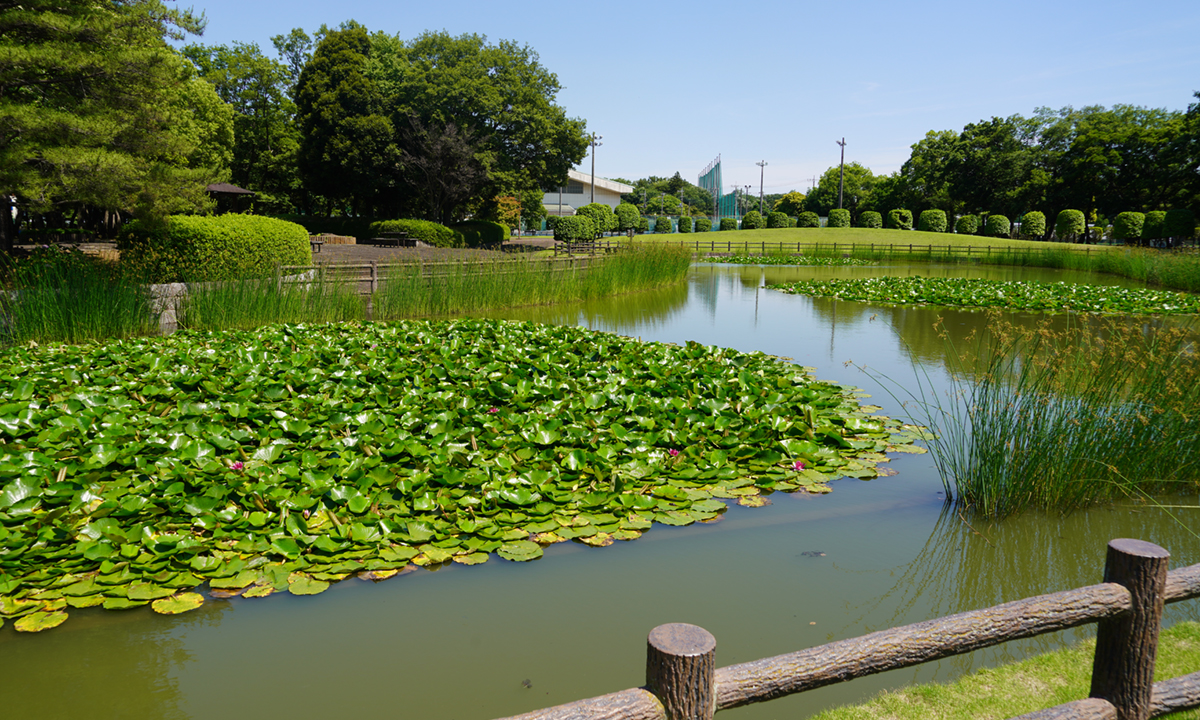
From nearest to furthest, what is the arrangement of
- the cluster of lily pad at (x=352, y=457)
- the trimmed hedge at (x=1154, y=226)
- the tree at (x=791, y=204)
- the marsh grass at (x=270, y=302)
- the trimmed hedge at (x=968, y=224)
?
the cluster of lily pad at (x=352, y=457)
the marsh grass at (x=270, y=302)
the trimmed hedge at (x=1154, y=226)
the trimmed hedge at (x=968, y=224)
the tree at (x=791, y=204)

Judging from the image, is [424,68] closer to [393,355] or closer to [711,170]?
[393,355]

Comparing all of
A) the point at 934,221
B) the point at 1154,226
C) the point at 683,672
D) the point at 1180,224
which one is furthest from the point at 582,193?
the point at 683,672

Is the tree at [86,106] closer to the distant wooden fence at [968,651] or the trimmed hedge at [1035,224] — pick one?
the distant wooden fence at [968,651]

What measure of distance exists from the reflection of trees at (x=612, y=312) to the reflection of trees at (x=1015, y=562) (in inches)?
292

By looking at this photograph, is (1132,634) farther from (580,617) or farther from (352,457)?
(352,457)

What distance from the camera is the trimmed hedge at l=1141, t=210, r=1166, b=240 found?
3351cm

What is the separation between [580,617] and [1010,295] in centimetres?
1460

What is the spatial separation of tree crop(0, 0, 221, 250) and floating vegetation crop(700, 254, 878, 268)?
2421 centimetres

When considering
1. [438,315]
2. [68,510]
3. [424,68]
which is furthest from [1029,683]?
[424,68]

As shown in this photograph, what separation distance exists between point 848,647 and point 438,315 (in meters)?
10.0

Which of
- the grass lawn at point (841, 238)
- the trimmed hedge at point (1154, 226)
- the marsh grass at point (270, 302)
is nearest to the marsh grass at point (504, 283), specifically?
the marsh grass at point (270, 302)

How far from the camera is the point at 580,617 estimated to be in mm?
3107

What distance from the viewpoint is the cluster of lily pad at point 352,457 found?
3363 mm

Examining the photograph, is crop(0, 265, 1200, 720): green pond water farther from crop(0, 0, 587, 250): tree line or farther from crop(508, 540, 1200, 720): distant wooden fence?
crop(0, 0, 587, 250): tree line
